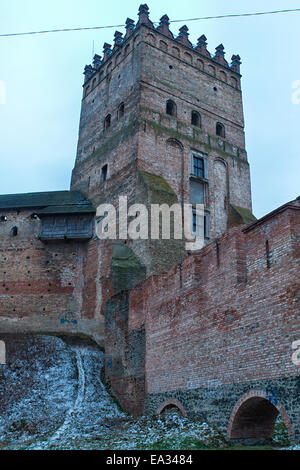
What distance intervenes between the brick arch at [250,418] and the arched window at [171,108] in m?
19.2

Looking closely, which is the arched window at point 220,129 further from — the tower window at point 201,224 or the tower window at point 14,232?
the tower window at point 14,232

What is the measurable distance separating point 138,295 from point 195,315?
159 inches

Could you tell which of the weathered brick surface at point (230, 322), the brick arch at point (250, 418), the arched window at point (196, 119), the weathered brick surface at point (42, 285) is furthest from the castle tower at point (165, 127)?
the brick arch at point (250, 418)

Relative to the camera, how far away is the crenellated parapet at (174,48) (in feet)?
92.0

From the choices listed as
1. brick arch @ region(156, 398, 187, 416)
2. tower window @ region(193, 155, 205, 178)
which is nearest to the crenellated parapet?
tower window @ region(193, 155, 205, 178)

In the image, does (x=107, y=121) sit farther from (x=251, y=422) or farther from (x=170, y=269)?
(x=251, y=422)

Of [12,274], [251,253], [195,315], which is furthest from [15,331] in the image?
[251,253]

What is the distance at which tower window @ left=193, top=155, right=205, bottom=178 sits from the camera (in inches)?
1013

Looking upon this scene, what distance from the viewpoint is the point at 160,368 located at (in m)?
14.4

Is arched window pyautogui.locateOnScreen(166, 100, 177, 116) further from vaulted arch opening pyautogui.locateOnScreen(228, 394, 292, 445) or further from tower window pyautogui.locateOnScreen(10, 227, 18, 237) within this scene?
vaulted arch opening pyautogui.locateOnScreen(228, 394, 292, 445)

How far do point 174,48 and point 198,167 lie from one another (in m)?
8.15

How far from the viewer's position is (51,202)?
88.2 ft

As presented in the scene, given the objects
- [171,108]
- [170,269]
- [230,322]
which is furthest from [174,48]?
[230,322]

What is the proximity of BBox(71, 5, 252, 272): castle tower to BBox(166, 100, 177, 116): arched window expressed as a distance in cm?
6
